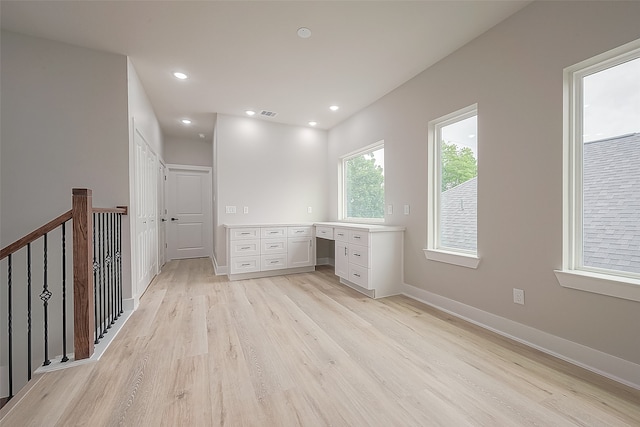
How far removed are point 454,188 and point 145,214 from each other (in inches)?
156

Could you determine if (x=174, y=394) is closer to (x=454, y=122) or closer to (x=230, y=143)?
(x=454, y=122)

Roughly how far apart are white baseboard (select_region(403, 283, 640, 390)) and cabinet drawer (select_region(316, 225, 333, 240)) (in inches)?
71.7

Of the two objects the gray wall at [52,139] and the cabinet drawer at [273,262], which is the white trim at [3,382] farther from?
the cabinet drawer at [273,262]

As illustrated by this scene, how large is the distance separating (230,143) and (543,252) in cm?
432

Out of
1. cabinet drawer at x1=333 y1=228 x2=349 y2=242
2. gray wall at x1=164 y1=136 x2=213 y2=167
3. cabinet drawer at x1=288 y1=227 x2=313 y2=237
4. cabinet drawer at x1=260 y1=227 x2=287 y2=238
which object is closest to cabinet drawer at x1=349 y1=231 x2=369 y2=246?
cabinet drawer at x1=333 y1=228 x2=349 y2=242

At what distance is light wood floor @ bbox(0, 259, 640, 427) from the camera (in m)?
1.36

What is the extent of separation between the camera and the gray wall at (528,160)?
1709mm

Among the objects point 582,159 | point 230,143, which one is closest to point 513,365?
point 582,159

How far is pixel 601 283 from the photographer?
168 cm

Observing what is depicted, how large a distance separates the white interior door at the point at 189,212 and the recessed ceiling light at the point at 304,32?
4538 millimetres

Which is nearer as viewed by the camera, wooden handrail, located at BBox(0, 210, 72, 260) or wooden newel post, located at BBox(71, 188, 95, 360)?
wooden handrail, located at BBox(0, 210, 72, 260)

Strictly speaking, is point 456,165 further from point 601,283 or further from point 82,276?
point 82,276

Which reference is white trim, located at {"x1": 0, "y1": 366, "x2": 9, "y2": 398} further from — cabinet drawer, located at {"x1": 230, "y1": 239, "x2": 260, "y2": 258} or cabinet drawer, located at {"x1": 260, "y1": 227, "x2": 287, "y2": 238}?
cabinet drawer, located at {"x1": 260, "y1": 227, "x2": 287, "y2": 238}

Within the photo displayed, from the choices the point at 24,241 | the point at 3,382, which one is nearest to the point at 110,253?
the point at 24,241
